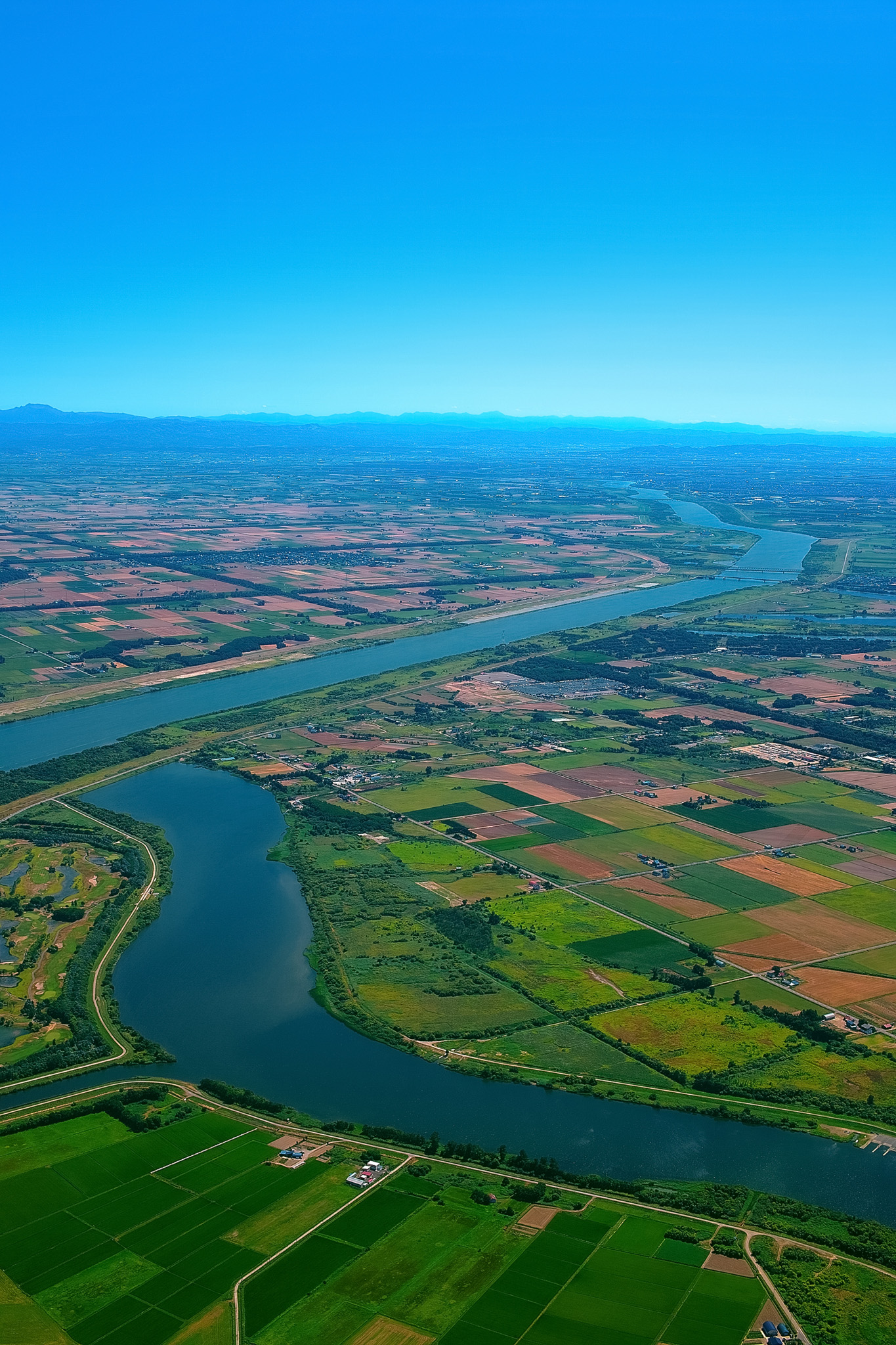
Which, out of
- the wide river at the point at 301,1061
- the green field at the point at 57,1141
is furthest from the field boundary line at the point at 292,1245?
the green field at the point at 57,1141

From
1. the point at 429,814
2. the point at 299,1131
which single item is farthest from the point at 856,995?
the point at 429,814

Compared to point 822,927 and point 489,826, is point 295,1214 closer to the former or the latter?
point 822,927

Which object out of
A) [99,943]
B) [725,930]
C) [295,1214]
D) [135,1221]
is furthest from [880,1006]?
[99,943]

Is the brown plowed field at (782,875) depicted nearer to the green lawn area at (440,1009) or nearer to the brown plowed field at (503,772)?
the brown plowed field at (503,772)

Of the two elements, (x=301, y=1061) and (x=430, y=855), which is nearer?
(x=301, y=1061)

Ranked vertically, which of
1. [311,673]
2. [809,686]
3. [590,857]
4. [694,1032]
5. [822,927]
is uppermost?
[311,673]

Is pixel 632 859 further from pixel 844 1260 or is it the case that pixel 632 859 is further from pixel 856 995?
pixel 844 1260

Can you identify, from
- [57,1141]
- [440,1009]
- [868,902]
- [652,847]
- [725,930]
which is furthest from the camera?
[652,847]
